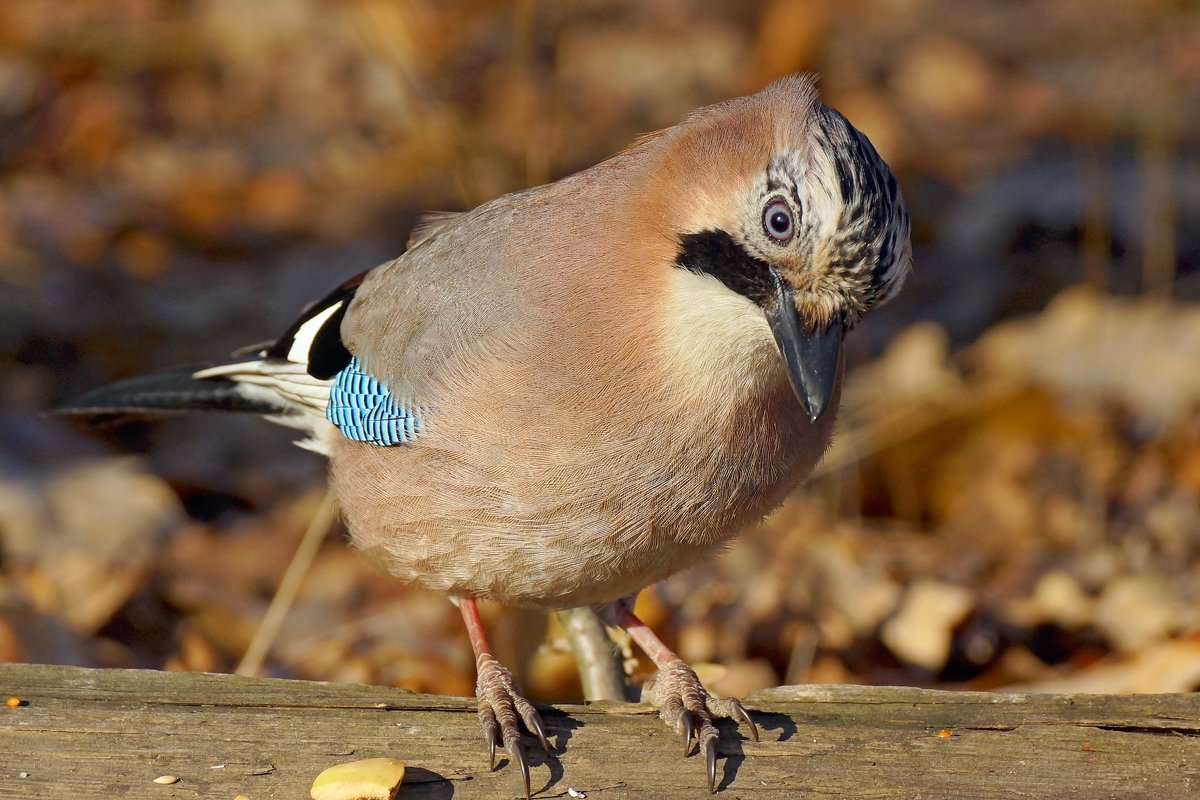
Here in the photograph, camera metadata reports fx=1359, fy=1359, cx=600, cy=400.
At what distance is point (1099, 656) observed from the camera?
4.70 m

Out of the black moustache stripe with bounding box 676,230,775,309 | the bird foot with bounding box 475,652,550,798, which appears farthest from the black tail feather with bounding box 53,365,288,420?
the black moustache stripe with bounding box 676,230,775,309

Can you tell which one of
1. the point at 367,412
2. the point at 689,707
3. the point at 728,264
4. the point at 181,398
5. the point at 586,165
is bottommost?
the point at 689,707

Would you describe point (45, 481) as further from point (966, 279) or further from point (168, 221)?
point (966, 279)

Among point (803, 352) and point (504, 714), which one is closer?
point (803, 352)

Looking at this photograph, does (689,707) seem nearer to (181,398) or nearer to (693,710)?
(693,710)

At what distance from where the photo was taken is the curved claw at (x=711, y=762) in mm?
2916

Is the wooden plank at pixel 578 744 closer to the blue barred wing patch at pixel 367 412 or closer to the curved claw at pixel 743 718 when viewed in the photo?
the curved claw at pixel 743 718

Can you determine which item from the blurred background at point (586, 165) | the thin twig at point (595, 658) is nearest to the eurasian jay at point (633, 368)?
the thin twig at point (595, 658)

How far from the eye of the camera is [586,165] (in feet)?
26.7

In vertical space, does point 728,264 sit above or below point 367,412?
above

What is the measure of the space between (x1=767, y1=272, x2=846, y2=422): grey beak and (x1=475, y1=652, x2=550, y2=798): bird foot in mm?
916

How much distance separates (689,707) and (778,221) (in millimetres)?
1123

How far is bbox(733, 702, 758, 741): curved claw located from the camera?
307 cm

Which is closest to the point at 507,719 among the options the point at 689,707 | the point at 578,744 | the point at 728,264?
the point at 578,744
